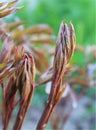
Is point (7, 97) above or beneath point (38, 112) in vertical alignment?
above

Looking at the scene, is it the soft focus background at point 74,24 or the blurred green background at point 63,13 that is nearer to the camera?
the soft focus background at point 74,24

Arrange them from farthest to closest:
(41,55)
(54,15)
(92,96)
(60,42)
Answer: (54,15) < (92,96) < (41,55) < (60,42)

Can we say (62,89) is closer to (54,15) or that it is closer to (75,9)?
(54,15)

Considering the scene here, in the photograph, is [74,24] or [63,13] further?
[63,13]

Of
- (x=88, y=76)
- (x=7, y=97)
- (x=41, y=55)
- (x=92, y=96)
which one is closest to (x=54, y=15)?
(x=92, y=96)

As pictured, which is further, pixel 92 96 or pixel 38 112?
pixel 92 96

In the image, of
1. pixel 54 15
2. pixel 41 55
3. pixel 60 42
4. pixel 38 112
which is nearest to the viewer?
pixel 60 42

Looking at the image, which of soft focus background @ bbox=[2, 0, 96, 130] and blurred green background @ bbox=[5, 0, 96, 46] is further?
blurred green background @ bbox=[5, 0, 96, 46]

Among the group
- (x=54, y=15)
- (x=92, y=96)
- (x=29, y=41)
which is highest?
(x=29, y=41)
